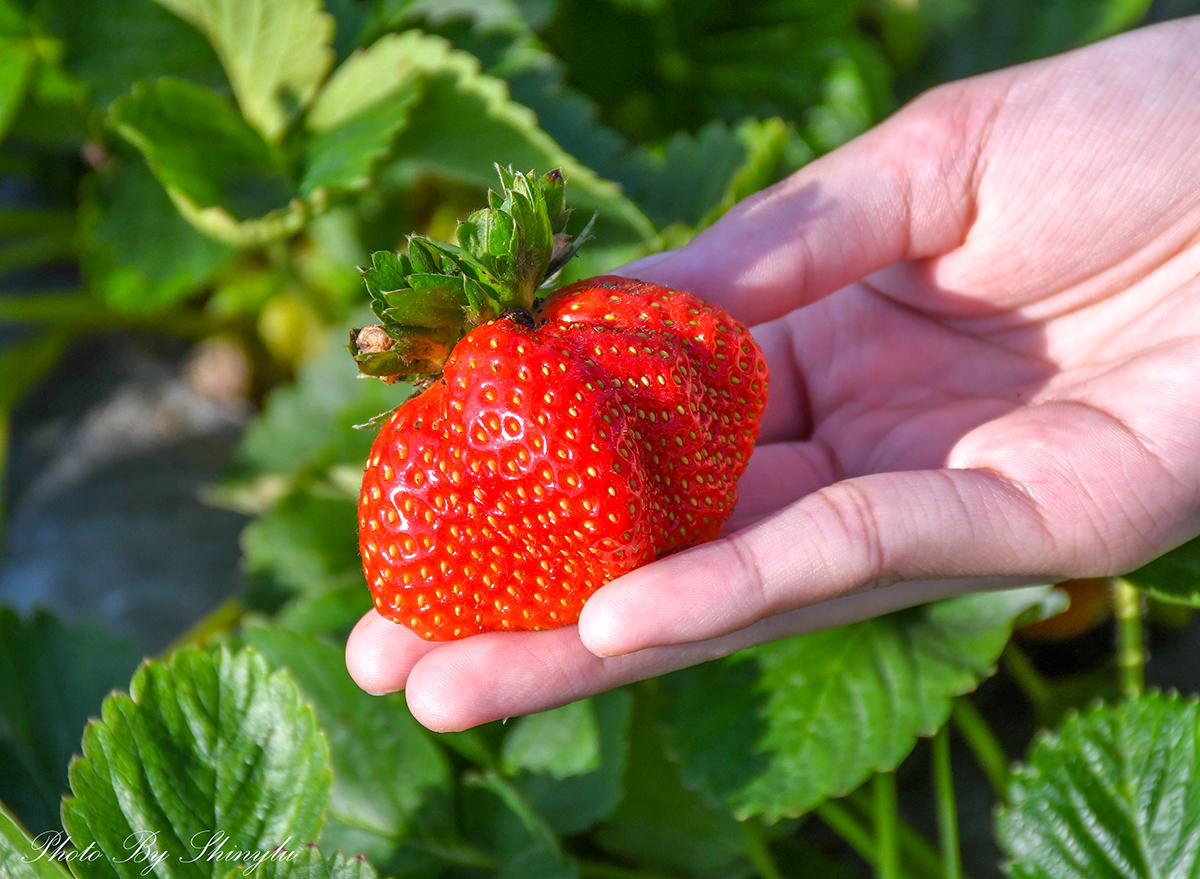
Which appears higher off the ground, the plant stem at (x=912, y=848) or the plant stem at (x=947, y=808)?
the plant stem at (x=947, y=808)

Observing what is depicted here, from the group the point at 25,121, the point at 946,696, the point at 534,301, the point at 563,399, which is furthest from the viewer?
the point at 25,121

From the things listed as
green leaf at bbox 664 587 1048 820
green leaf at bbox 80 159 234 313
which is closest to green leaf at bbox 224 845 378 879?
green leaf at bbox 664 587 1048 820

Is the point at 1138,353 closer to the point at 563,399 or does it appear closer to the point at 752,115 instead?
the point at 563,399

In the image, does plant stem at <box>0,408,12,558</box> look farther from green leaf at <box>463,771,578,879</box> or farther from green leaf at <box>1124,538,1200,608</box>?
green leaf at <box>1124,538,1200,608</box>

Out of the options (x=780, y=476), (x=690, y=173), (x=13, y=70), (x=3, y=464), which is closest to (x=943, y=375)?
(x=780, y=476)

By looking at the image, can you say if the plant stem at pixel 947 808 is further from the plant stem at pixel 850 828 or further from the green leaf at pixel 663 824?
the green leaf at pixel 663 824

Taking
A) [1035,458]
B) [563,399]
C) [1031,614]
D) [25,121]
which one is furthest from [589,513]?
[25,121]

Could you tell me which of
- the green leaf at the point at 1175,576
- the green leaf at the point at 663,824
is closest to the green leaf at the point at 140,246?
the green leaf at the point at 663,824
